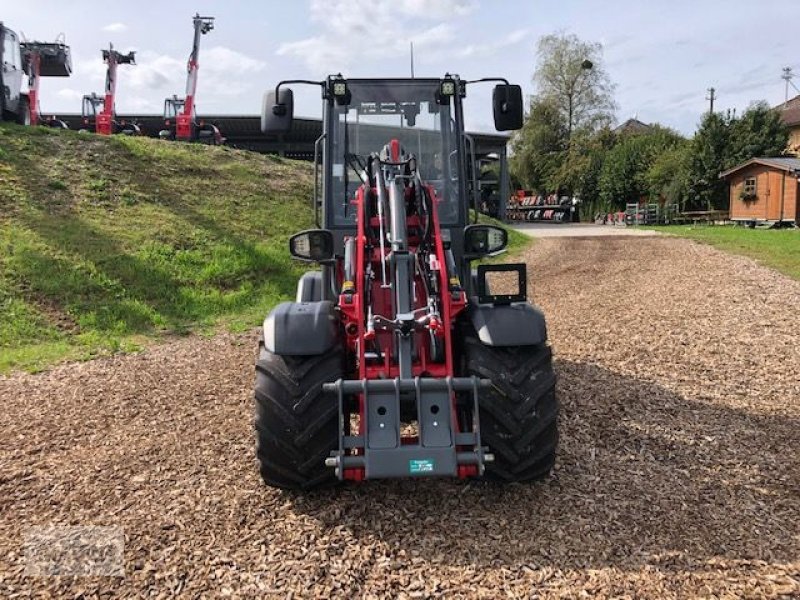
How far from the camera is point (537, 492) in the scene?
4.24 m

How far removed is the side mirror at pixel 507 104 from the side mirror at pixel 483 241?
750 mm

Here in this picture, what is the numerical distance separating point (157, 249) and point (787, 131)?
3951cm

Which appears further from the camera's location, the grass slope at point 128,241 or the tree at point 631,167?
the tree at point 631,167

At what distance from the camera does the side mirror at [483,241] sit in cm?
529

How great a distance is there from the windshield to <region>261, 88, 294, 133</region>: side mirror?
500 millimetres

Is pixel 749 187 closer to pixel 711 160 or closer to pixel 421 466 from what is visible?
pixel 711 160

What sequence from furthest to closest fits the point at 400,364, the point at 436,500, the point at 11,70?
the point at 11,70 → the point at 436,500 → the point at 400,364


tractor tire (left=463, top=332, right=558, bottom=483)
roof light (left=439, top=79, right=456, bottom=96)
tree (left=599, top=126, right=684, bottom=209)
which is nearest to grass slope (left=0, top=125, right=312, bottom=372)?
roof light (left=439, top=79, right=456, bottom=96)

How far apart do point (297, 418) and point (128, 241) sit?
979 cm

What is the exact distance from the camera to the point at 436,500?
4.18 metres

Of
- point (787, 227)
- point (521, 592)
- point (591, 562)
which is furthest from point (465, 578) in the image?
point (787, 227)

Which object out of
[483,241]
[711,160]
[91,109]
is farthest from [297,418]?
[711,160]

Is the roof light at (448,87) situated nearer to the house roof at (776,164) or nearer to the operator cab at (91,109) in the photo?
the operator cab at (91,109)

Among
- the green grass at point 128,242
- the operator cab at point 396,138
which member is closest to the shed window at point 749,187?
the green grass at point 128,242
